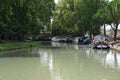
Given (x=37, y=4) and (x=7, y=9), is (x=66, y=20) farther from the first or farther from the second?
(x=7, y=9)

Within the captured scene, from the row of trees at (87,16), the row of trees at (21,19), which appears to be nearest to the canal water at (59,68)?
the row of trees at (21,19)

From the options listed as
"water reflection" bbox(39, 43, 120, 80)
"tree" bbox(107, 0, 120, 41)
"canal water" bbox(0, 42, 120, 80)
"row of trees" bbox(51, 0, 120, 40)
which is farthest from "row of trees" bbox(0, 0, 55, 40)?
"water reflection" bbox(39, 43, 120, 80)

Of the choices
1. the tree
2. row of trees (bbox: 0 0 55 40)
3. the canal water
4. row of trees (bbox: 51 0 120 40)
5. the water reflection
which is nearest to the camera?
the canal water

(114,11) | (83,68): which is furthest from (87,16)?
(83,68)

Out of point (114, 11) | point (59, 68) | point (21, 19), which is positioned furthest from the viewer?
point (114, 11)

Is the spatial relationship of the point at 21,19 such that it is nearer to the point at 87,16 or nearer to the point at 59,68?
the point at 87,16

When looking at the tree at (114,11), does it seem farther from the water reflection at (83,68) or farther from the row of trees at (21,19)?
the water reflection at (83,68)

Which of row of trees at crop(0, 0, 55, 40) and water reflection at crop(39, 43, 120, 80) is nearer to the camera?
water reflection at crop(39, 43, 120, 80)

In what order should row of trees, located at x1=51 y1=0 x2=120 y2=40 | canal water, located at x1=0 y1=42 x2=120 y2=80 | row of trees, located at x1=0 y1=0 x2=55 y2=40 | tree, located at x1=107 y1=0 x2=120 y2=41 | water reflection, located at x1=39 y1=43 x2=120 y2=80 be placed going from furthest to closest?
1. row of trees, located at x1=51 y1=0 x2=120 y2=40
2. tree, located at x1=107 y1=0 x2=120 y2=41
3. row of trees, located at x1=0 y1=0 x2=55 y2=40
4. water reflection, located at x1=39 y1=43 x2=120 y2=80
5. canal water, located at x1=0 y1=42 x2=120 y2=80

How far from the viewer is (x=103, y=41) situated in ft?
160

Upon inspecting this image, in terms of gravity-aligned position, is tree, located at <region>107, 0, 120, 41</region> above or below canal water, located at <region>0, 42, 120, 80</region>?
above

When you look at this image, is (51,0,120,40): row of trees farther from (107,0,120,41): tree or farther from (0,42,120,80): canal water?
(0,42,120,80): canal water

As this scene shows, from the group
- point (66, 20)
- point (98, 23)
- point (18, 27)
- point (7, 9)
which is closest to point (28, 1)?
point (18, 27)

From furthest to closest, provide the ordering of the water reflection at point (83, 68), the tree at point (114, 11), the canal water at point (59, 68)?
the tree at point (114, 11)
the water reflection at point (83, 68)
the canal water at point (59, 68)
